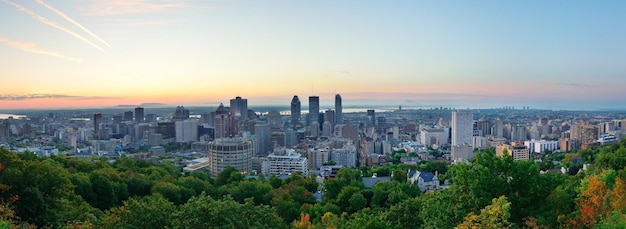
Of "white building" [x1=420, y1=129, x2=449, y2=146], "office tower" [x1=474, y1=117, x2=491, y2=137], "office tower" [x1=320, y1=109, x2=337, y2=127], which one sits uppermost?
"office tower" [x1=320, y1=109, x2=337, y2=127]

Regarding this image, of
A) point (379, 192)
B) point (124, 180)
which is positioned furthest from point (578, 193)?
point (124, 180)

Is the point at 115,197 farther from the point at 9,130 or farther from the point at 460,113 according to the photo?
the point at 460,113

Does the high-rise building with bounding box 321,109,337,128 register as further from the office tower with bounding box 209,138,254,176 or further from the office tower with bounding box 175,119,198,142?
the office tower with bounding box 209,138,254,176

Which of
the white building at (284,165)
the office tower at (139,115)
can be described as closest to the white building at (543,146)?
the white building at (284,165)

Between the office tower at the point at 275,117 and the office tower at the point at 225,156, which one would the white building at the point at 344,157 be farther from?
the office tower at the point at 275,117

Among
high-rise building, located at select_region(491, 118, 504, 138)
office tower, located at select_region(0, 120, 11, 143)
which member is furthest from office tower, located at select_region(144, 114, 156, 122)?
high-rise building, located at select_region(491, 118, 504, 138)
